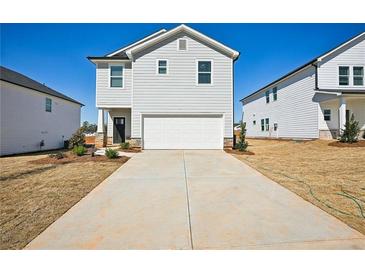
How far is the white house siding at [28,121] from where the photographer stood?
11.3 metres

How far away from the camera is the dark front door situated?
15.2 metres

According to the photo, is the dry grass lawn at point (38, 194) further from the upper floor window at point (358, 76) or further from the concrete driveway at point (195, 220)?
the upper floor window at point (358, 76)

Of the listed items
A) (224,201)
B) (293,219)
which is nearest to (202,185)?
(224,201)

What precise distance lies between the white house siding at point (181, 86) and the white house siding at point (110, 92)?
984 millimetres

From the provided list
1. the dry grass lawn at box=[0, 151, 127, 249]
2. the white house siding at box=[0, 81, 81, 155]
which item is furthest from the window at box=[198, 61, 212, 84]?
the white house siding at box=[0, 81, 81, 155]

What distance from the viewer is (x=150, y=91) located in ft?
41.6

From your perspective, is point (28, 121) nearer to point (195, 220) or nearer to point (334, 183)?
point (195, 220)

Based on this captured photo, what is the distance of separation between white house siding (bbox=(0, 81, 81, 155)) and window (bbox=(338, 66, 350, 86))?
22.7m

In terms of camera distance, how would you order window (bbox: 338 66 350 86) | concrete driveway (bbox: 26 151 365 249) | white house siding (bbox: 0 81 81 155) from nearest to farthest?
1. concrete driveway (bbox: 26 151 365 249)
2. white house siding (bbox: 0 81 81 155)
3. window (bbox: 338 66 350 86)

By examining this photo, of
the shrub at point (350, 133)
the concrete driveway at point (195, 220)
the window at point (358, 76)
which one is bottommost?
the concrete driveway at point (195, 220)

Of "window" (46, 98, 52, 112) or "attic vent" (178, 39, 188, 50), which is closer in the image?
"attic vent" (178, 39, 188, 50)

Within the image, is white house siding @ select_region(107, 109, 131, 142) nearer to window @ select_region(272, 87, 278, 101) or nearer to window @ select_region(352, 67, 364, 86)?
window @ select_region(272, 87, 278, 101)

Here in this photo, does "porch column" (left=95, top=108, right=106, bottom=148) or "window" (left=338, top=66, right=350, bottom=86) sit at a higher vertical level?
"window" (left=338, top=66, right=350, bottom=86)

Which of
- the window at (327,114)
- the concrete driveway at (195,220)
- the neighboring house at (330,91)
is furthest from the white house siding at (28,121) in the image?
the window at (327,114)
